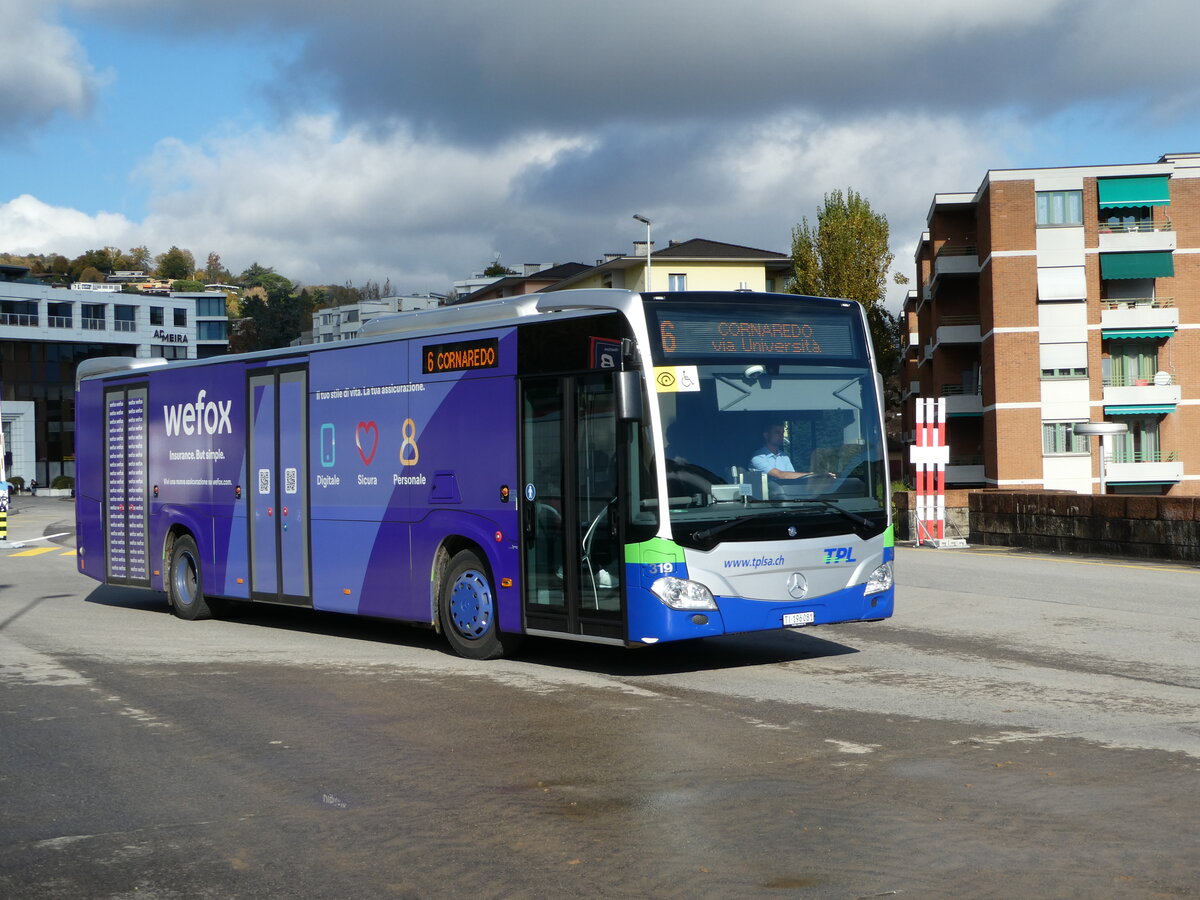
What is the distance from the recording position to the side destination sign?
11812 mm

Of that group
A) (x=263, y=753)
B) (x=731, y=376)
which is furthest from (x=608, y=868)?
(x=731, y=376)

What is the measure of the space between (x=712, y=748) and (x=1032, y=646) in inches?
197

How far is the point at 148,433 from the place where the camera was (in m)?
17.1

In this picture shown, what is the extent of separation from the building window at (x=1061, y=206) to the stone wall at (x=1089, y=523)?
40.7 metres

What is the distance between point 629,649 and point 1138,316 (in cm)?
5623

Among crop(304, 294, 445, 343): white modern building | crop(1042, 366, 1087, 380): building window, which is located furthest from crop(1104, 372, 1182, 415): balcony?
crop(304, 294, 445, 343): white modern building

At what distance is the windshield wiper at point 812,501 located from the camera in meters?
10.4

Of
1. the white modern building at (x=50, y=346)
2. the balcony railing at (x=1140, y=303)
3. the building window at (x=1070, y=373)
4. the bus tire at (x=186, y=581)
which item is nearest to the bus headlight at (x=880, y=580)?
the bus tire at (x=186, y=581)

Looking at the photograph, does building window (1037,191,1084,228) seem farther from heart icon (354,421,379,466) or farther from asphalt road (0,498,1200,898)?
heart icon (354,421,379,466)

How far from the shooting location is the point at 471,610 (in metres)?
11.9

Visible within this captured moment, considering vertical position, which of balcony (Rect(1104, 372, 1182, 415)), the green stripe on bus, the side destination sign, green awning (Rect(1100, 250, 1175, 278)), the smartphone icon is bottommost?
the green stripe on bus

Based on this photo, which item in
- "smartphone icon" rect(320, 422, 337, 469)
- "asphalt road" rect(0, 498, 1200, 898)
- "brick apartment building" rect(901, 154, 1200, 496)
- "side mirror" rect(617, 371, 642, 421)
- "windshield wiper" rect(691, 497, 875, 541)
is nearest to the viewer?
"asphalt road" rect(0, 498, 1200, 898)

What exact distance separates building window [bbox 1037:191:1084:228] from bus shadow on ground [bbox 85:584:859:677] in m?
54.1

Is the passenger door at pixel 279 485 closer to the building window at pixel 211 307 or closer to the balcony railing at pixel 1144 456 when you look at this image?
the balcony railing at pixel 1144 456
